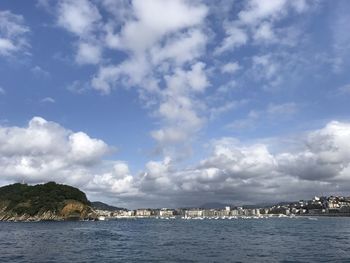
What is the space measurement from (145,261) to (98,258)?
26.7 ft

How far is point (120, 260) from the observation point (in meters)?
59.7

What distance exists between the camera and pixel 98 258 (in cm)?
6247

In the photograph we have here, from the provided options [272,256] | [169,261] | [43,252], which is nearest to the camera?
[169,261]

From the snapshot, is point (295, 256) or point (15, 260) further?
point (295, 256)

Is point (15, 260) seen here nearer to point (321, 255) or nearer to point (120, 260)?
point (120, 260)

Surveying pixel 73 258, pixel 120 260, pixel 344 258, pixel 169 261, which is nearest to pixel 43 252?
pixel 73 258

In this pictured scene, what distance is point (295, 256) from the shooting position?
203 feet

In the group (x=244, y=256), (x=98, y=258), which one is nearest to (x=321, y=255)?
(x=244, y=256)

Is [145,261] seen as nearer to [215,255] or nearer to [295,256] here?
[215,255]

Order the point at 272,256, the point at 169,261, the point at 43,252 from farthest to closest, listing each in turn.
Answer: the point at 43,252 < the point at 272,256 < the point at 169,261

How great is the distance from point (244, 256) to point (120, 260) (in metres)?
16.7

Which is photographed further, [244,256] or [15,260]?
[244,256]

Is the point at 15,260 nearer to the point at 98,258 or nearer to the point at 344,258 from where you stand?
the point at 98,258

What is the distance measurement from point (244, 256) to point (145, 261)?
13621 millimetres
